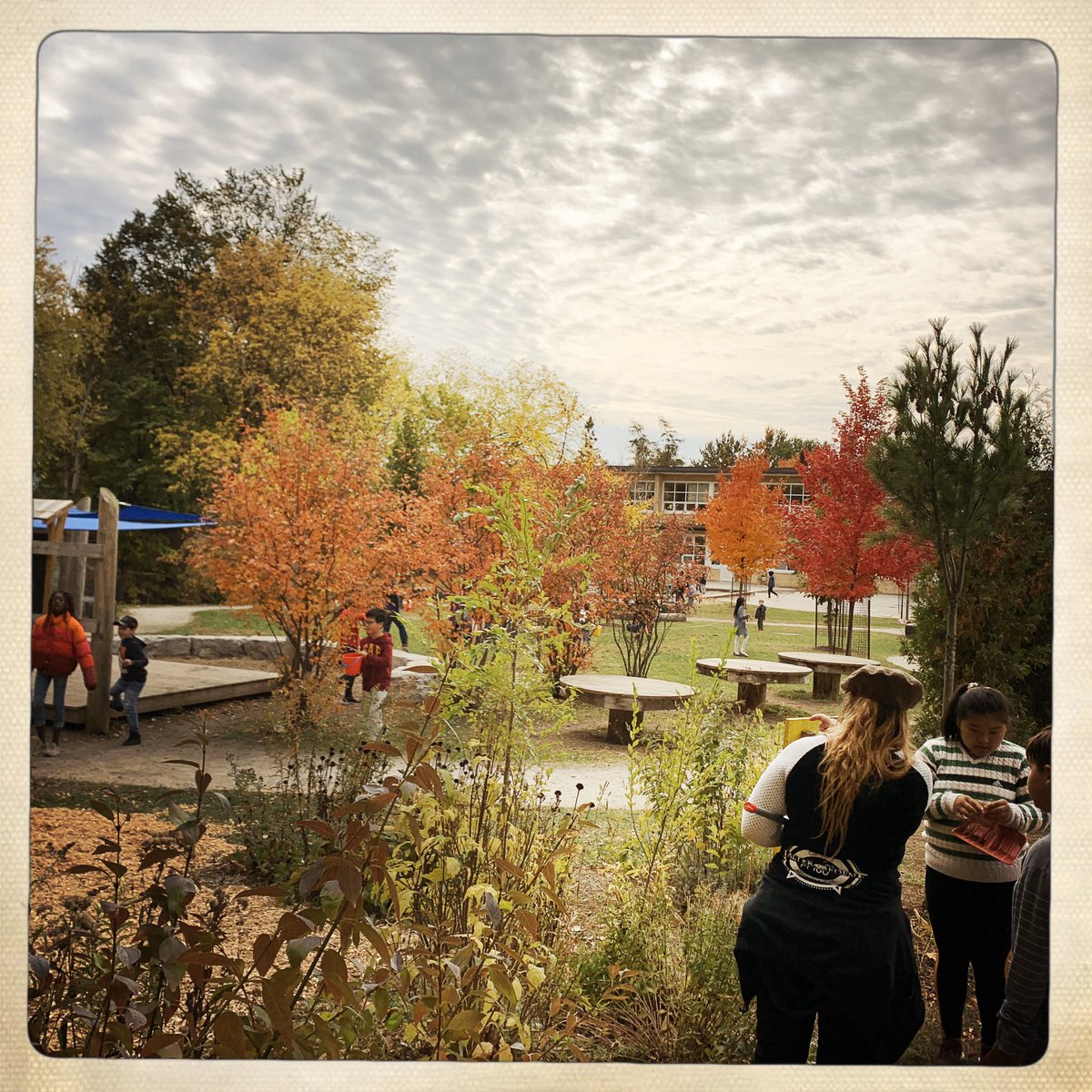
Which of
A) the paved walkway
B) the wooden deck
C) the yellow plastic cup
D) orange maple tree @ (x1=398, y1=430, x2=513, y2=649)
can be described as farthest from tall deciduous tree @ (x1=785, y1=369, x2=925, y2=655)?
the paved walkway

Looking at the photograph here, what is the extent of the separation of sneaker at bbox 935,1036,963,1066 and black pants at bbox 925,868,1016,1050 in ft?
0.08

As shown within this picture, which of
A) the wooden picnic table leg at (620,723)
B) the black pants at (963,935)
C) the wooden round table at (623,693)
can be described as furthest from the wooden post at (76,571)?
the black pants at (963,935)

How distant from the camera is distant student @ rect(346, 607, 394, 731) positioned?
9.90 feet

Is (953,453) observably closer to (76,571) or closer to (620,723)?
(620,723)

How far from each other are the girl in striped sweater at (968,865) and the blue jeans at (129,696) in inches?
95.0

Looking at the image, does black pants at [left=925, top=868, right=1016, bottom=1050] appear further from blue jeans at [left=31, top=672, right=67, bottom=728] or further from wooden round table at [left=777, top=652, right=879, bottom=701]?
blue jeans at [left=31, top=672, right=67, bottom=728]

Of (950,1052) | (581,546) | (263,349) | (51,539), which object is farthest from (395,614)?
(950,1052)

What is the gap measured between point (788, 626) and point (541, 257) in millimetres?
1427

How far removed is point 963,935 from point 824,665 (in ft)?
2.81

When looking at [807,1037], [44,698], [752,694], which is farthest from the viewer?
[752,694]

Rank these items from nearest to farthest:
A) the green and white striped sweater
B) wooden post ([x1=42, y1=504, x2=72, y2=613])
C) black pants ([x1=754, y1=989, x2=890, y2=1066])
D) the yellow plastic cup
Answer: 1. black pants ([x1=754, y1=989, x2=890, y2=1066])
2. the green and white striped sweater
3. the yellow plastic cup
4. wooden post ([x1=42, y1=504, x2=72, y2=613])

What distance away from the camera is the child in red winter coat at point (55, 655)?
117 inches

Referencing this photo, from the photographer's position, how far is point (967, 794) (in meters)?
2.76

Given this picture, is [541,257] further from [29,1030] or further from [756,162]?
[29,1030]
